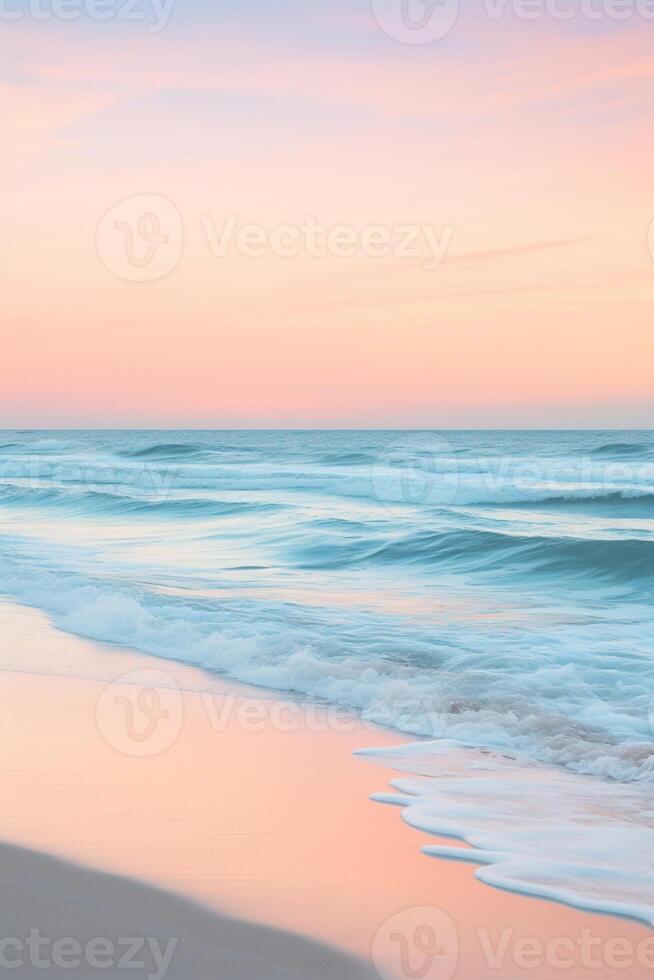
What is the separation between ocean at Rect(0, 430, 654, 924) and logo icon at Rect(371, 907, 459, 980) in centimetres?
48

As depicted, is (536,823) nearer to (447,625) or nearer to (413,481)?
(447,625)

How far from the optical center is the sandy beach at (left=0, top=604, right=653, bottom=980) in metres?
3.85

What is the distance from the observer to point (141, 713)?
7062mm

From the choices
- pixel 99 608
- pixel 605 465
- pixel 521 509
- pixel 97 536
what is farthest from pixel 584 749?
pixel 605 465

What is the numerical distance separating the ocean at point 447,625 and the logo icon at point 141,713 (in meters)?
0.78

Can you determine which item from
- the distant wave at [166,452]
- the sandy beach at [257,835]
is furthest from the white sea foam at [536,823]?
the distant wave at [166,452]

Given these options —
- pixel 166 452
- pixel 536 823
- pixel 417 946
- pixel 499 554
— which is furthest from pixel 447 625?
pixel 166 452

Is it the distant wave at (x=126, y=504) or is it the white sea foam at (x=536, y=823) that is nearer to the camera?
the white sea foam at (x=536, y=823)

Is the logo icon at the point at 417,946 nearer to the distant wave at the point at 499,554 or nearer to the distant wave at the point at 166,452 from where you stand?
the distant wave at the point at 499,554

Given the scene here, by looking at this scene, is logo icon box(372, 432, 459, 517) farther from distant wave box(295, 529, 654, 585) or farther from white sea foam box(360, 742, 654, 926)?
white sea foam box(360, 742, 654, 926)

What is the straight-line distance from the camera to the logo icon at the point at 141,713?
249 inches

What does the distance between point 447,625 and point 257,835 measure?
605 centimetres

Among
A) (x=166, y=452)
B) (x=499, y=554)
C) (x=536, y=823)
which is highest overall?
(x=166, y=452)

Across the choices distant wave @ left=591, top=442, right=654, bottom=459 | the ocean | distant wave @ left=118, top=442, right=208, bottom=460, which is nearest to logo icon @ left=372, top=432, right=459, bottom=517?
the ocean
